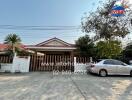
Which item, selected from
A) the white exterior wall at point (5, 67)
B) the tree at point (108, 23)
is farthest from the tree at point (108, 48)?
the white exterior wall at point (5, 67)

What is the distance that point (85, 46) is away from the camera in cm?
2402

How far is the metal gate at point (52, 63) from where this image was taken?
1948cm

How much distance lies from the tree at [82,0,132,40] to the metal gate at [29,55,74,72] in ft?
14.6

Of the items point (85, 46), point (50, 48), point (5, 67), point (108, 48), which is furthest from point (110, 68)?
point (50, 48)

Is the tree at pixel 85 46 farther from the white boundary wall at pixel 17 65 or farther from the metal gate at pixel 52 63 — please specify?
Result: the white boundary wall at pixel 17 65

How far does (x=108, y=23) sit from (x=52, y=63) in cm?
725

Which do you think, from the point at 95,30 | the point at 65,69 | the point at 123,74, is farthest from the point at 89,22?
the point at 123,74

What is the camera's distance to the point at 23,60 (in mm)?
18328

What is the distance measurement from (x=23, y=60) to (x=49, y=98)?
11.3 m

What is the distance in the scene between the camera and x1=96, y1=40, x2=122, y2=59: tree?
2123 cm

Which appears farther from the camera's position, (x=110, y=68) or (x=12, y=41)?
(x=12, y=41)

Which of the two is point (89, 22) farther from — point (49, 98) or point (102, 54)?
point (49, 98)

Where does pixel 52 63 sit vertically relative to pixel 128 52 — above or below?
below

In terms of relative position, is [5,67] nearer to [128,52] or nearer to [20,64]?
[20,64]
